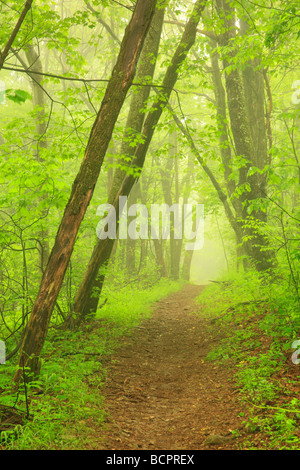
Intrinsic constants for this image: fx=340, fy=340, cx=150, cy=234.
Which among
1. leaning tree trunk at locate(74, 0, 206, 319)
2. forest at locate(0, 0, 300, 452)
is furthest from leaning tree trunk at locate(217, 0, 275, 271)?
leaning tree trunk at locate(74, 0, 206, 319)

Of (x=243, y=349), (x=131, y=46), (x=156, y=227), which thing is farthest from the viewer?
(x=156, y=227)

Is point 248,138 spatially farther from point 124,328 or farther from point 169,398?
point 169,398

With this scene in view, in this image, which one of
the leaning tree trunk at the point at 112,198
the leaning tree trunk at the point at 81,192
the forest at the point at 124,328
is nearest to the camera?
the forest at the point at 124,328

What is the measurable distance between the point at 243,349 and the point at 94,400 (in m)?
2.53

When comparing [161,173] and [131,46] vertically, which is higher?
[161,173]

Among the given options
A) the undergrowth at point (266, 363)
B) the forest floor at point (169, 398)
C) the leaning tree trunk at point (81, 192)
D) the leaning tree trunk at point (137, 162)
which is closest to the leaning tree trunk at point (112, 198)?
the leaning tree trunk at point (137, 162)

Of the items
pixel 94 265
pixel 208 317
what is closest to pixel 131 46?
pixel 94 265

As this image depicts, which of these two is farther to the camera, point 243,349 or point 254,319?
point 254,319

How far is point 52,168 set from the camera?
5.58m

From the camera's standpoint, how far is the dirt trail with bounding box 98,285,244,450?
3600 millimetres

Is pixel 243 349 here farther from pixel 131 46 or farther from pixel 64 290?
pixel 131 46

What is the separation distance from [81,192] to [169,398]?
312 centimetres

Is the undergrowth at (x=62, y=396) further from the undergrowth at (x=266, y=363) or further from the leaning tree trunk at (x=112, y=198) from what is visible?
the undergrowth at (x=266, y=363)

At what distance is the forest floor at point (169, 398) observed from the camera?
11.7 feet
